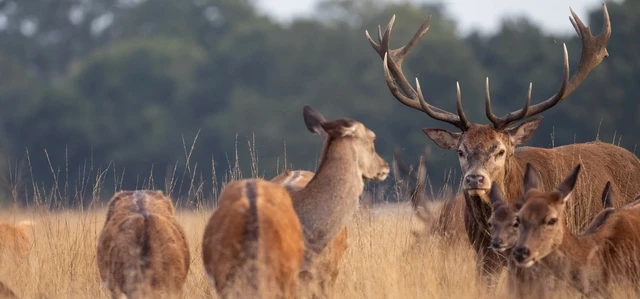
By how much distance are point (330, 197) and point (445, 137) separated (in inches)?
86.0

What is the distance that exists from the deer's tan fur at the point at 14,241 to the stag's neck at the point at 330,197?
10.2 feet

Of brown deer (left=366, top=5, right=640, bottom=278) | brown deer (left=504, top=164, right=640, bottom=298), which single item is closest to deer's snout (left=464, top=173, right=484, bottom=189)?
brown deer (left=366, top=5, right=640, bottom=278)

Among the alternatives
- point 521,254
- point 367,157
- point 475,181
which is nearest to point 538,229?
point 521,254

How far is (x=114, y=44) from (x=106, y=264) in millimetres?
35339

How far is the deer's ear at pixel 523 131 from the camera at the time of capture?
8.99 m

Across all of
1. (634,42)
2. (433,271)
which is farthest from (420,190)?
(634,42)

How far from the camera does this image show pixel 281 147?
30656mm

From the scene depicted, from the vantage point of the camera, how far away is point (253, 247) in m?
6.50

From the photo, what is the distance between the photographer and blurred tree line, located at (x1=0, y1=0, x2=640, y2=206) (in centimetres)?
2908

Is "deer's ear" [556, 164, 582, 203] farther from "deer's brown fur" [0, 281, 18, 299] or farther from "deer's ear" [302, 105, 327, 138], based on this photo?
"deer's brown fur" [0, 281, 18, 299]

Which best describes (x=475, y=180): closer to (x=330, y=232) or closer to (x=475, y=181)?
(x=475, y=181)

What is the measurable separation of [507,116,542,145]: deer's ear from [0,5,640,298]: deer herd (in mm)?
87

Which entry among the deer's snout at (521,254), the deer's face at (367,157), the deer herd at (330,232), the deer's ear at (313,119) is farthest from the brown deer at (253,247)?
the deer's snout at (521,254)

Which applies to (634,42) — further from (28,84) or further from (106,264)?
(106,264)
